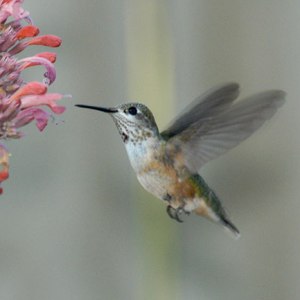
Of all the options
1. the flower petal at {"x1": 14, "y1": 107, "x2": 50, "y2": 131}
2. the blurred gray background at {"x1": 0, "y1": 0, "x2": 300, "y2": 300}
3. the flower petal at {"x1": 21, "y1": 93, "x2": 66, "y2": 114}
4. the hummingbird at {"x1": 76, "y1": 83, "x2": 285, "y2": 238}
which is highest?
the flower petal at {"x1": 21, "y1": 93, "x2": 66, "y2": 114}

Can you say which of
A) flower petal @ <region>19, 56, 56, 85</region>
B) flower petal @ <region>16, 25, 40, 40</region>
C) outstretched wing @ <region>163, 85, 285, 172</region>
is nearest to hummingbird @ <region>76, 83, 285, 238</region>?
outstretched wing @ <region>163, 85, 285, 172</region>

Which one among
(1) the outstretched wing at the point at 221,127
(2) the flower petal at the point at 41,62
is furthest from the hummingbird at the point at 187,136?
(2) the flower petal at the point at 41,62

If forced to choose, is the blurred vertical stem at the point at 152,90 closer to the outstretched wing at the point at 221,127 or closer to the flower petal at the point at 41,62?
the outstretched wing at the point at 221,127

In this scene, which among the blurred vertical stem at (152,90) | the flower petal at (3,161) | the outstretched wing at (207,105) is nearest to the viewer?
the flower petal at (3,161)

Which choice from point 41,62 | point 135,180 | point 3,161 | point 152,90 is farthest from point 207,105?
point 135,180

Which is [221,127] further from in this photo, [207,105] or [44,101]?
[44,101]

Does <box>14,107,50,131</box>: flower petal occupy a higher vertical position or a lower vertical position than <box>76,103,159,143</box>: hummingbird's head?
higher

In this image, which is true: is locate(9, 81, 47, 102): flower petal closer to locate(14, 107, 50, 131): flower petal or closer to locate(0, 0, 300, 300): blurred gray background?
locate(14, 107, 50, 131): flower petal

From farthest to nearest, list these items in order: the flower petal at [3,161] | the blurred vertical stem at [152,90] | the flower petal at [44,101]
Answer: the blurred vertical stem at [152,90], the flower petal at [44,101], the flower petal at [3,161]
